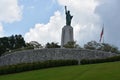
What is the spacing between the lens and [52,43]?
2623 inches

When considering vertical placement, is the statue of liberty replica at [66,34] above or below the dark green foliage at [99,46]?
above

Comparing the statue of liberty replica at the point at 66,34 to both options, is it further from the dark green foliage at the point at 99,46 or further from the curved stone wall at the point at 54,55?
the curved stone wall at the point at 54,55

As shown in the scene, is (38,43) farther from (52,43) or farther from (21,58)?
(21,58)

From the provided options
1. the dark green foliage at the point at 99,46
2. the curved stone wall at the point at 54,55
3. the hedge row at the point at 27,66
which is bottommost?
the hedge row at the point at 27,66

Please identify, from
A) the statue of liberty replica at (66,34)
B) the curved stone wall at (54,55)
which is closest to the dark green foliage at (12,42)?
the statue of liberty replica at (66,34)

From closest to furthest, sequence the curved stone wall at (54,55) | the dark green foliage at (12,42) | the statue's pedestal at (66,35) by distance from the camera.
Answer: the curved stone wall at (54,55), the statue's pedestal at (66,35), the dark green foliage at (12,42)

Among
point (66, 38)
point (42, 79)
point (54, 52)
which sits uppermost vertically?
point (66, 38)

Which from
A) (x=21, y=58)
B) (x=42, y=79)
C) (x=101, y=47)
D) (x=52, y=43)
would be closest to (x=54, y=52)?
(x=21, y=58)

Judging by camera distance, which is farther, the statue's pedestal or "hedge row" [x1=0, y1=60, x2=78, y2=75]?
the statue's pedestal

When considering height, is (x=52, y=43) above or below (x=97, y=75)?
above

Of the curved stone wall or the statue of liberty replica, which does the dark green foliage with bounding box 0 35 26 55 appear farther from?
the curved stone wall

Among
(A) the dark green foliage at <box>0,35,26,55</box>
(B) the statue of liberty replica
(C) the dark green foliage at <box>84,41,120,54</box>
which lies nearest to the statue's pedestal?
(B) the statue of liberty replica

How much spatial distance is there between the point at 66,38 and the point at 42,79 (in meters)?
35.6

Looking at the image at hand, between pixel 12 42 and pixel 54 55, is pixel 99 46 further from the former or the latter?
pixel 12 42
